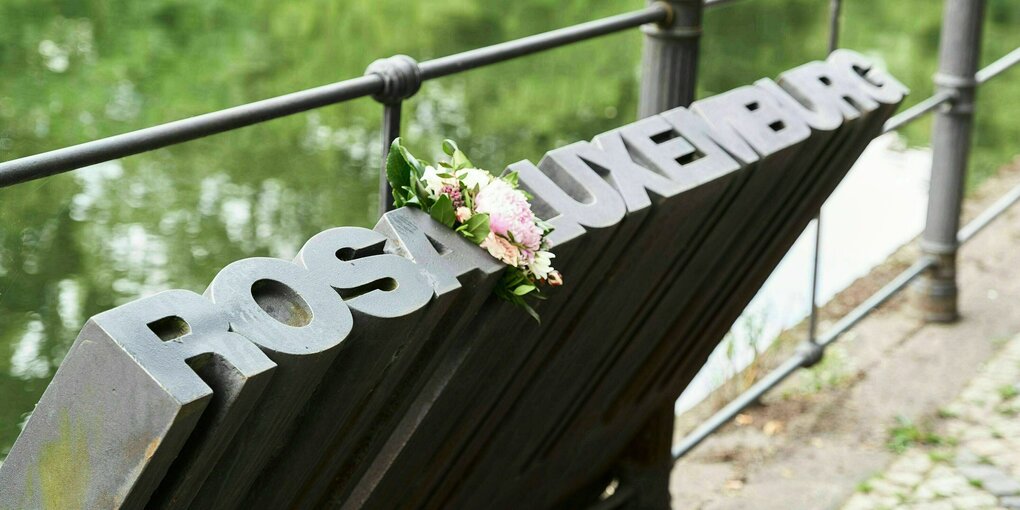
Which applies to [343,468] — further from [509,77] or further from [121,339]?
[509,77]

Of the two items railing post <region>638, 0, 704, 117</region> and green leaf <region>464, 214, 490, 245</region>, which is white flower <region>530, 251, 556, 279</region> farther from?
railing post <region>638, 0, 704, 117</region>

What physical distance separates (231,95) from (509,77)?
1878mm

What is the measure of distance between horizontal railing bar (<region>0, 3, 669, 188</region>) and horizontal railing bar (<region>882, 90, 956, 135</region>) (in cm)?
127

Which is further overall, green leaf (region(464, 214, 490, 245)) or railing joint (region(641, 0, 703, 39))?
railing joint (region(641, 0, 703, 39))

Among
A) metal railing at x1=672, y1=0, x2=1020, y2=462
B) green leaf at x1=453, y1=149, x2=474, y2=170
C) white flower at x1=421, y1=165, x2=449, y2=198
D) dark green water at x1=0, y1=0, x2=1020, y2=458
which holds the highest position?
green leaf at x1=453, y1=149, x2=474, y2=170

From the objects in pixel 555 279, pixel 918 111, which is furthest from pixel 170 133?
pixel 918 111

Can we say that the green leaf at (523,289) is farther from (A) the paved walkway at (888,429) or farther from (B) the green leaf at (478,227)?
(A) the paved walkway at (888,429)

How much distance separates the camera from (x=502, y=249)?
158cm

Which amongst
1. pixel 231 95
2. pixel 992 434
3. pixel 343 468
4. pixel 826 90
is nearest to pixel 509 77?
pixel 231 95

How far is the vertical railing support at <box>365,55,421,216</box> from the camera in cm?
194

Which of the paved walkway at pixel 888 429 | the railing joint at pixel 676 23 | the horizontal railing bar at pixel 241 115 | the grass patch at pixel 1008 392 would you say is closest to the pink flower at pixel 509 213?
the horizontal railing bar at pixel 241 115

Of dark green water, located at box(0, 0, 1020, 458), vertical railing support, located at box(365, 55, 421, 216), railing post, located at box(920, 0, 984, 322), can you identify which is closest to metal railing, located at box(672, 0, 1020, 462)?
railing post, located at box(920, 0, 984, 322)

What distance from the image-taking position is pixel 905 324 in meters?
4.26

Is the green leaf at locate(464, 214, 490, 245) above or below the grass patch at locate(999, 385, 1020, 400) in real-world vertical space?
above
